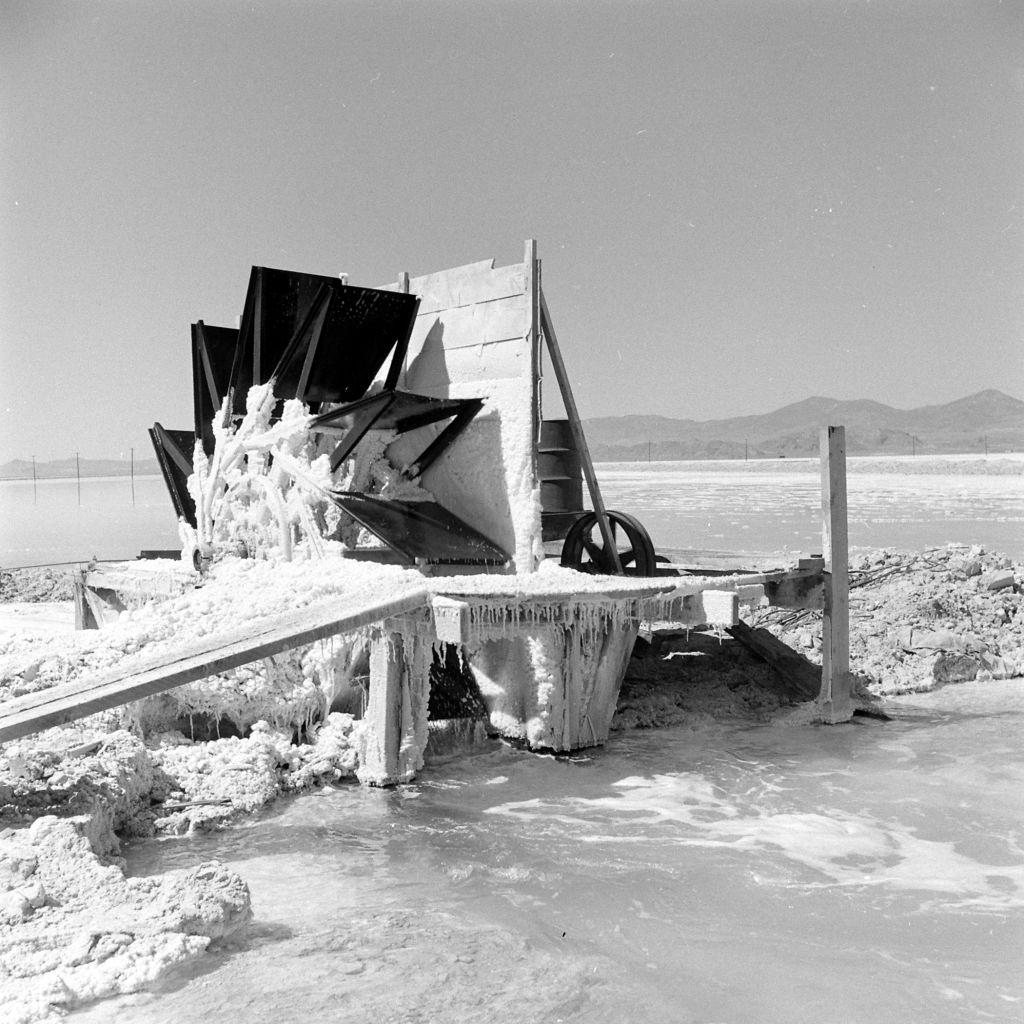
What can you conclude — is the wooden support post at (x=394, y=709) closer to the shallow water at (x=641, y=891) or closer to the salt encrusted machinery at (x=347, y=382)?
the shallow water at (x=641, y=891)

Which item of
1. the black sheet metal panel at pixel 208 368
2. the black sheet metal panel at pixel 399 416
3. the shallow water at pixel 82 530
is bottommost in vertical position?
the shallow water at pixel 82 530

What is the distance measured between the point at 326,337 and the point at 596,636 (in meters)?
4.14

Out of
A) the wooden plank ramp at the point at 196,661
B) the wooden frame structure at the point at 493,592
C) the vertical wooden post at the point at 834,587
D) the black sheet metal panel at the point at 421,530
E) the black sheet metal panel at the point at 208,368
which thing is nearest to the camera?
the wooden plank ramp at the point at 196,661

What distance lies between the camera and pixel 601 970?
4.61 metres

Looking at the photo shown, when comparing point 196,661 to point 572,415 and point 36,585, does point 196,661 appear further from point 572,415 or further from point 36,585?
point 36,585

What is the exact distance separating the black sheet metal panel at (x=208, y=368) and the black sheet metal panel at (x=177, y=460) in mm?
419

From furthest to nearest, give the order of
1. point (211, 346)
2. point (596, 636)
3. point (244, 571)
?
1. point (211, 346)
2. point (244, 571)
3. point (596, 636)

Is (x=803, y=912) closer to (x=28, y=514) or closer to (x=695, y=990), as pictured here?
(x=695, y=990)

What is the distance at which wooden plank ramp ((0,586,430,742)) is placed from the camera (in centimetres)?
534

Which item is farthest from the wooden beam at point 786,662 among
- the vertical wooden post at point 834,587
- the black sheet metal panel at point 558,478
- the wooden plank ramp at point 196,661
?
the wooden plank ramp at point 196,661

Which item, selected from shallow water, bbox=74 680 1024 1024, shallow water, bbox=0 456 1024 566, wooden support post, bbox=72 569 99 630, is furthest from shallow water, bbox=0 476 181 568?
shallow water, bbox=74 680 1024 1024

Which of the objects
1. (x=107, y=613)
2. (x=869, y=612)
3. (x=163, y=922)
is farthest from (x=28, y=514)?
(x=163, y=922)

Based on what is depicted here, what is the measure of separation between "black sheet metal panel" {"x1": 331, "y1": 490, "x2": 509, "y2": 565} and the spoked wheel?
2.86 feet

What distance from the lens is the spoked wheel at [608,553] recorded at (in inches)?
380
